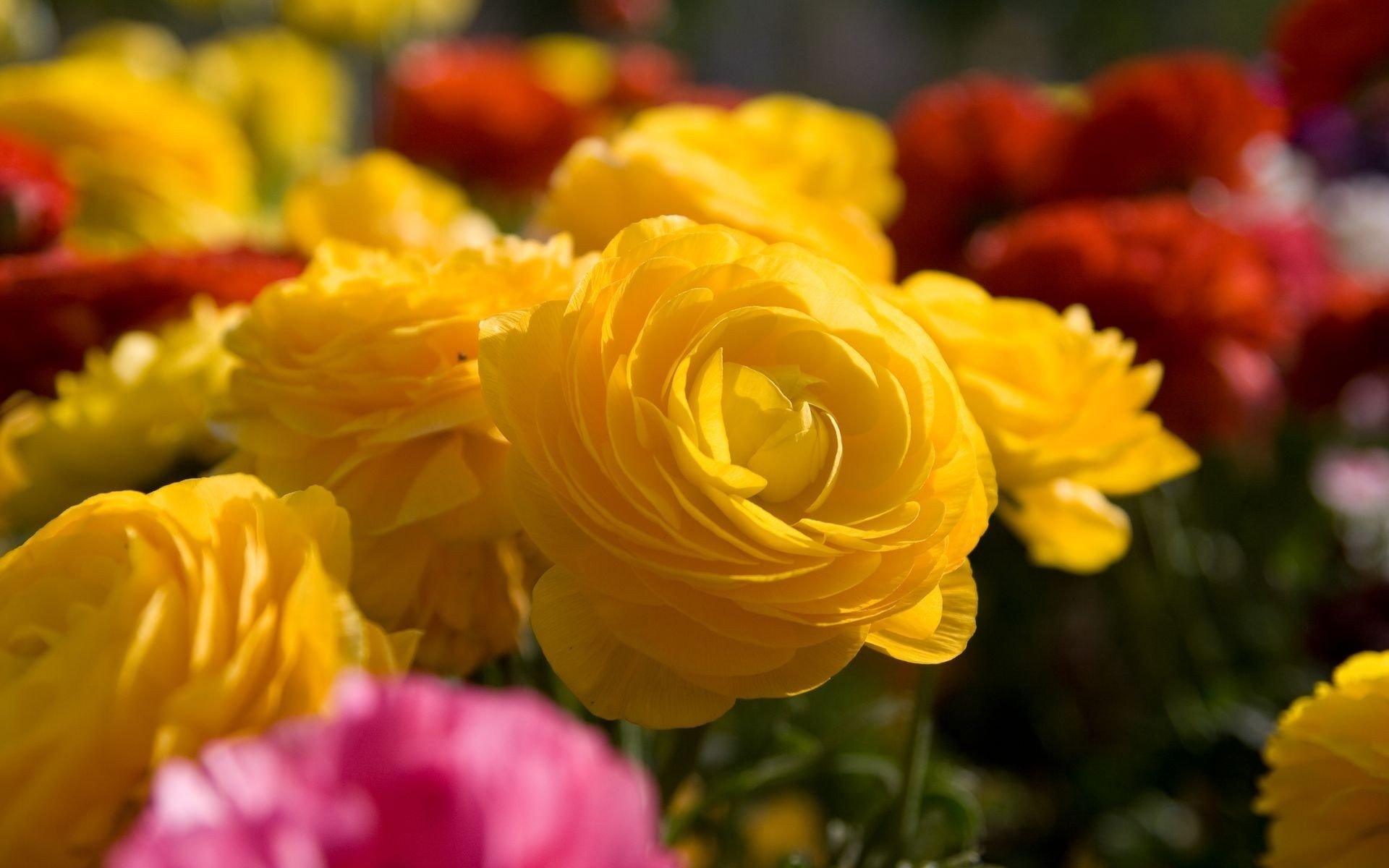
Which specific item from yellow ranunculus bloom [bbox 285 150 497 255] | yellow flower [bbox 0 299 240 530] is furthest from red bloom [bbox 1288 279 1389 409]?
yellow flower [bbox 0 299 240 530]

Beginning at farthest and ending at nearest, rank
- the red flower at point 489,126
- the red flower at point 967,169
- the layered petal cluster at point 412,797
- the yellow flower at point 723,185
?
the red flower at point 489,126 → the red flower at point 967,169 → the yellow flower at point 723,185 → the layered petal cluster at point 412,797

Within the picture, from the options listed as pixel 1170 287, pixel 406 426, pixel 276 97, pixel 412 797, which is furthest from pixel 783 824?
pixel 276 97

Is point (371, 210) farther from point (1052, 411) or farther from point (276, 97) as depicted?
point (276, 97)

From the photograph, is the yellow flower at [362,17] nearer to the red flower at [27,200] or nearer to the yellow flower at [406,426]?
the red flower at [27,200]

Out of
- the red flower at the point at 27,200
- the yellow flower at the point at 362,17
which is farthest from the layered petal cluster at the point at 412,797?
the yellow flower at the point at 362,17

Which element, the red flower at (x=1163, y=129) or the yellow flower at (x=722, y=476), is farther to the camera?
the red flower at (x=1163, y=129)

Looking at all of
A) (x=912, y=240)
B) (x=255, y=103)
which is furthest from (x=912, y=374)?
(x=255, y=103)

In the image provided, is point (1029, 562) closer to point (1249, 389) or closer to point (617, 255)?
point (1249, 389)
